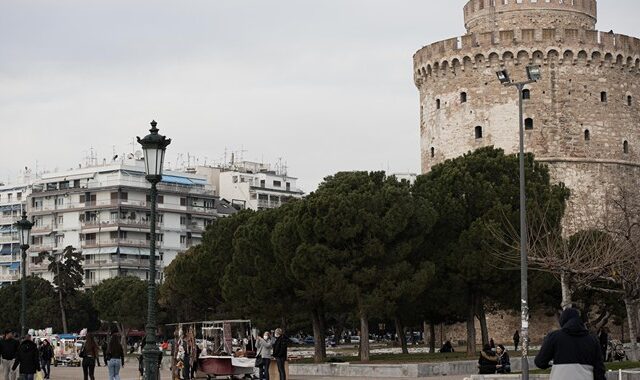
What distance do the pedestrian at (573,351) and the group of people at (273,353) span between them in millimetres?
15121

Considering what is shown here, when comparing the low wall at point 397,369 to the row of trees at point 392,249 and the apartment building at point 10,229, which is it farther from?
the apartment building at point 10,229

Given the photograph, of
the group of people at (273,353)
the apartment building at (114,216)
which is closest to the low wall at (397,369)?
the group of people at (273,353)

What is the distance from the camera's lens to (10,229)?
111125mm

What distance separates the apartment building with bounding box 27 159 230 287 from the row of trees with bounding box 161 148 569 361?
52.7m

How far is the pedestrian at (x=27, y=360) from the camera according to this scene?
800 inches

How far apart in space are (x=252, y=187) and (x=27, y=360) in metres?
92.9

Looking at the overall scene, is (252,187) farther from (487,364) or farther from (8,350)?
(8,350)

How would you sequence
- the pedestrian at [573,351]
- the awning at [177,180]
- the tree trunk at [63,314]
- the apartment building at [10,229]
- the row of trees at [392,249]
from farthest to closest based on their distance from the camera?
the apartment building at [10,229], the awning at [177,180], the tree trunk at [63,314], the row of trees at [392,249], the pedestrian at [573,351]

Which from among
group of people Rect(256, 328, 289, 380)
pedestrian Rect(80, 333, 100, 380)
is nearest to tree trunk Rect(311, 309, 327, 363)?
group of people Rect(256, 328, 289, 380)

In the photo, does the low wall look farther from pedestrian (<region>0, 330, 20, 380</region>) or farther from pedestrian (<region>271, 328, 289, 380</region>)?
pedestrian (<region>0, 330, 20, 380</region>)

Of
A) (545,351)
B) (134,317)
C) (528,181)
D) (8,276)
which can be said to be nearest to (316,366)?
(528,181)

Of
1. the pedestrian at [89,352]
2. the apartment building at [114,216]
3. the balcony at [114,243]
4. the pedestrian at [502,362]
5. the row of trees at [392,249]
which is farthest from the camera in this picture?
the apartment building at [114,216]

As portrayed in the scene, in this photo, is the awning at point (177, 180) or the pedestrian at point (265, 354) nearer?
the pedestrian at point (265, 354)

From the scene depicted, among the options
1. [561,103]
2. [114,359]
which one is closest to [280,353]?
[114,359]
